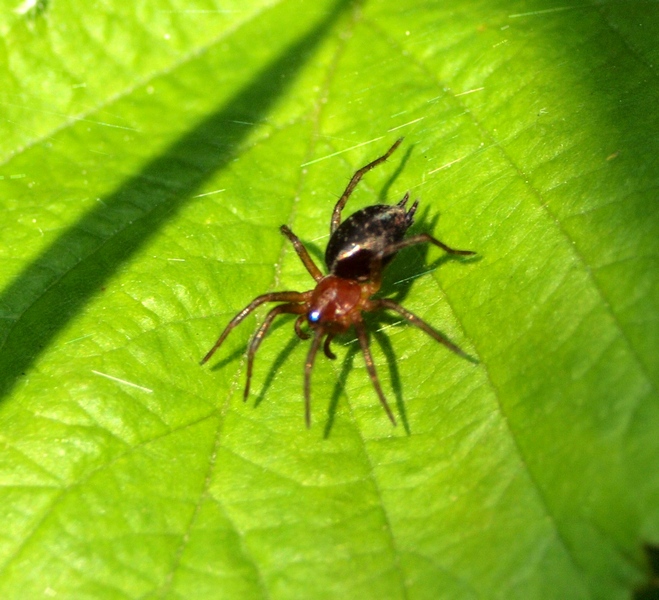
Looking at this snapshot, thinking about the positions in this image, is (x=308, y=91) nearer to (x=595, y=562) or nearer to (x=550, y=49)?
(x=550, y=49)

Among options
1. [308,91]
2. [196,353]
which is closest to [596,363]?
[196,353]

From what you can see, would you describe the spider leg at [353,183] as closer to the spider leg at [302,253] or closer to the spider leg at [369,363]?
the spider leg at [302,253]

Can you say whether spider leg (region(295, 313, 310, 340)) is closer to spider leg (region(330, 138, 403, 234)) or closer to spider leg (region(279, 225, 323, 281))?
spider leg (region(279, 225, 323, 281))

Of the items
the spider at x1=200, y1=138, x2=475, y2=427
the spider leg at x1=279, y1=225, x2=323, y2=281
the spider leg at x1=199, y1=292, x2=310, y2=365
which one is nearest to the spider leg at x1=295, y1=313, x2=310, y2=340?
the spider at x1=200, y1=138, x2=475, y2=427

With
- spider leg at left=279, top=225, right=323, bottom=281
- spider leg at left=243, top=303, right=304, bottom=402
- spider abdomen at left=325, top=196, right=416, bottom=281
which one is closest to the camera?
spider leg at left=243, top=303, right=304, bottom=402

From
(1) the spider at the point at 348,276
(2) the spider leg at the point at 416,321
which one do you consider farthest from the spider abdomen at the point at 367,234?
(2) the spider leg at the point at 416,321

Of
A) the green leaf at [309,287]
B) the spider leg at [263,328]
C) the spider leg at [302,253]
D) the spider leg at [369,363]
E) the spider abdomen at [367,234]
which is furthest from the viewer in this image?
the spider leg at [302,253]
